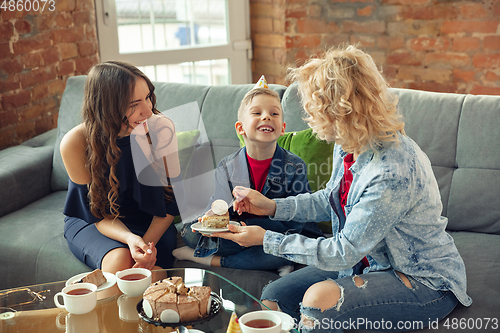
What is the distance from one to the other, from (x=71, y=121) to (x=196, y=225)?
1.10m

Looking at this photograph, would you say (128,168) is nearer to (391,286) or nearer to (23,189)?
(23,189)

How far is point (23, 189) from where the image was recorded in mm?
2049

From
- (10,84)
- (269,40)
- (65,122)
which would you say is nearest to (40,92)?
(10,84)

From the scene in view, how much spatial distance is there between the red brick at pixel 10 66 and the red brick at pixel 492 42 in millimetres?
2507

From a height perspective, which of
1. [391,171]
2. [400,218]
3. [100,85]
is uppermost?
[100,85]

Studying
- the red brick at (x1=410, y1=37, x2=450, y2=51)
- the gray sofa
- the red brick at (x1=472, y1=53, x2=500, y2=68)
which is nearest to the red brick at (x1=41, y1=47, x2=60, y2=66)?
the gray sofa

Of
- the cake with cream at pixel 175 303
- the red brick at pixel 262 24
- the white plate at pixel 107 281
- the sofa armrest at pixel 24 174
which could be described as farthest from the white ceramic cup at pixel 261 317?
the red brick at pixel 262 24

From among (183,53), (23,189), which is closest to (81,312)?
(23,189)

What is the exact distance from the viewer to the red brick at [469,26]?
8.46 feet

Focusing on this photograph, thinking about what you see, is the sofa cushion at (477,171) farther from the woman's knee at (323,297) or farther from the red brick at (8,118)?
the red brick at (8,118)

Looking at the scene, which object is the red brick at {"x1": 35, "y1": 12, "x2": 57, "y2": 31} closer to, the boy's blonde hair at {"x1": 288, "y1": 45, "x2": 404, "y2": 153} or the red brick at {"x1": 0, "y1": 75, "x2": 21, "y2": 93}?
the red brick at {"x1": 0, "y1": 75, "x2": 21, "y2": 93}

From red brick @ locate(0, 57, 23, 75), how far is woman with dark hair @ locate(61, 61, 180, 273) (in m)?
1.05

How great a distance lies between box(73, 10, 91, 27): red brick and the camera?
2724mm

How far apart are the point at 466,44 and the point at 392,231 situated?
195 cm
